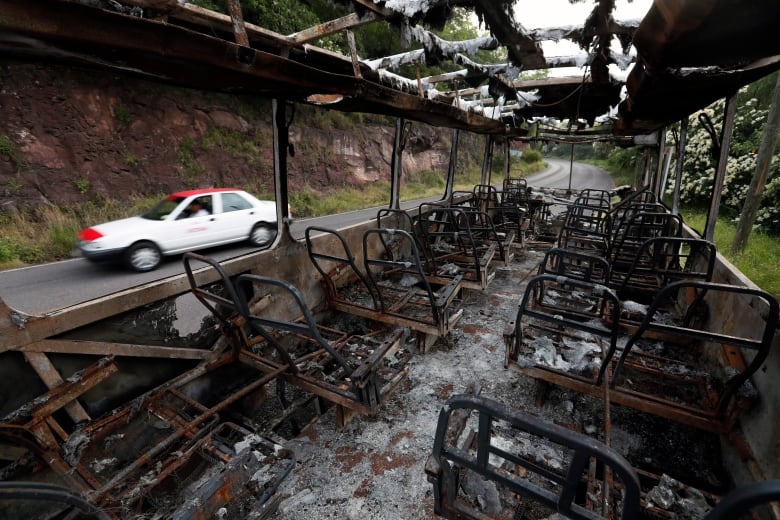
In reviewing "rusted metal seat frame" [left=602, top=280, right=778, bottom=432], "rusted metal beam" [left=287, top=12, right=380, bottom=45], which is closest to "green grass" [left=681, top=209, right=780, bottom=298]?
"rusted metal seat frame" [left=602, top=280, right=778, bottom=432]

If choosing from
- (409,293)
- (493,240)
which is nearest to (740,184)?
(493,240)

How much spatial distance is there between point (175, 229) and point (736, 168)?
15.6 meters

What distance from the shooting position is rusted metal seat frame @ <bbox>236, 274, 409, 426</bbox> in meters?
2.59

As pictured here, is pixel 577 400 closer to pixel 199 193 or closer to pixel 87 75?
pixel 199 193

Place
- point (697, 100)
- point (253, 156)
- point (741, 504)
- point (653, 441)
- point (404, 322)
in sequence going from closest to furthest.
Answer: point (741, 504), point (653, 441), point (697, 100), point (404, 322), point (253, 156)

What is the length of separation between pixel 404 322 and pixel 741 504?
304cm

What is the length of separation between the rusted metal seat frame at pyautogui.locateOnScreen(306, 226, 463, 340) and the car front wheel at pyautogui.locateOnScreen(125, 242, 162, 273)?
3859mm

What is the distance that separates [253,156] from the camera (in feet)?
51.3

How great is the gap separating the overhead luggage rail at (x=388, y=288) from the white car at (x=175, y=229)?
2.13 m

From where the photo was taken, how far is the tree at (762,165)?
707cm

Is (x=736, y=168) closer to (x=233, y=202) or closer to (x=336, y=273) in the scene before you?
(x=336, y=273)

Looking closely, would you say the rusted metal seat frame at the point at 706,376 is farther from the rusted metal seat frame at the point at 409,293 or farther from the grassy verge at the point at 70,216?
the grassy verge at the point at 70,216

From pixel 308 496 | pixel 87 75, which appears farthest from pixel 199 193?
pixel 87 75

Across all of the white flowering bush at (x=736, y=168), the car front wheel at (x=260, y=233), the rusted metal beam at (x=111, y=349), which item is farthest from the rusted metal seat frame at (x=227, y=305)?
the white flowering bush at (x=736, y=168)
